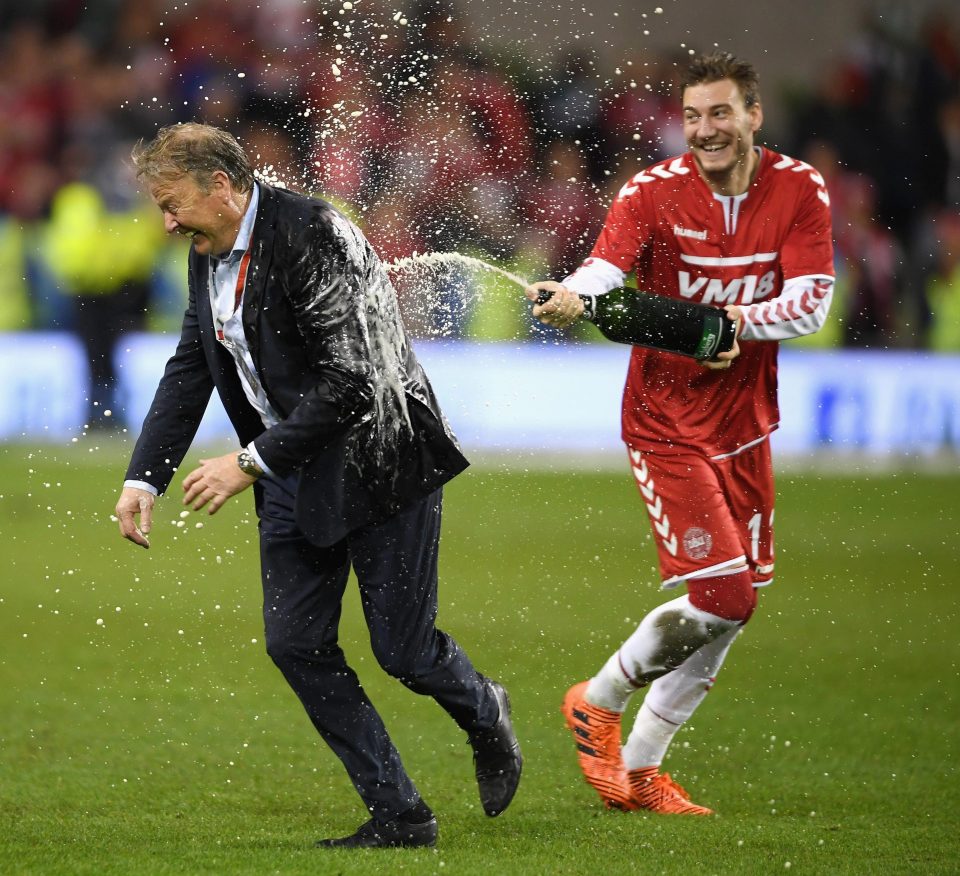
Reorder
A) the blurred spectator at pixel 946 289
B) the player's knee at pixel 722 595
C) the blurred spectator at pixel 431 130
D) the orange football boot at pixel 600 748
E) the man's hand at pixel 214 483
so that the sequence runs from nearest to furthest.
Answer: the man's hand at pixel 214 483
the player's knee at pixel 722 595
the orange football boot at pixel 600 748
the blurred spectator at pixel 431 130
the blurred spectator at pixel 946 289

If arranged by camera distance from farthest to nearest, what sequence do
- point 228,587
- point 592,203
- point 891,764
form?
point 592,203 → point 228,587 → point 891,764

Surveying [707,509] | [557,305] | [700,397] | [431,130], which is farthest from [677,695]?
[431,130]

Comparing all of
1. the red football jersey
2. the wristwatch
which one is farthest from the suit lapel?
the red football jersey

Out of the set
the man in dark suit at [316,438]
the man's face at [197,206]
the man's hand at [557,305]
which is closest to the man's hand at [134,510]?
the man in dark suit at [316,438]

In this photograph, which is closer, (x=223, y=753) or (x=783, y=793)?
(x=783, y=793)

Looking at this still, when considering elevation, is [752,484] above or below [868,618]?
above

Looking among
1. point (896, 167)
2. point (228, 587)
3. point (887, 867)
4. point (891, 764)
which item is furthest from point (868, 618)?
point (896, 167)

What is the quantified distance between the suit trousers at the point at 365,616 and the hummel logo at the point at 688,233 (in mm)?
1324

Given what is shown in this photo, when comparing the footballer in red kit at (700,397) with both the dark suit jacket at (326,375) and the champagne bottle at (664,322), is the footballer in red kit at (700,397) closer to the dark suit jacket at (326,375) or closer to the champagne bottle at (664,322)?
the champagne bottle at (664,322)

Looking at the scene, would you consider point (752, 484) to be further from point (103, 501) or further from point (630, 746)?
point (103, 501)

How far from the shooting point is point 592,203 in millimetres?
17234

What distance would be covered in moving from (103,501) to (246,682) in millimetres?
5346

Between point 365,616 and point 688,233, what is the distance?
1676 millimetres

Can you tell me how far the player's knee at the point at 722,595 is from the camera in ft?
17.1
